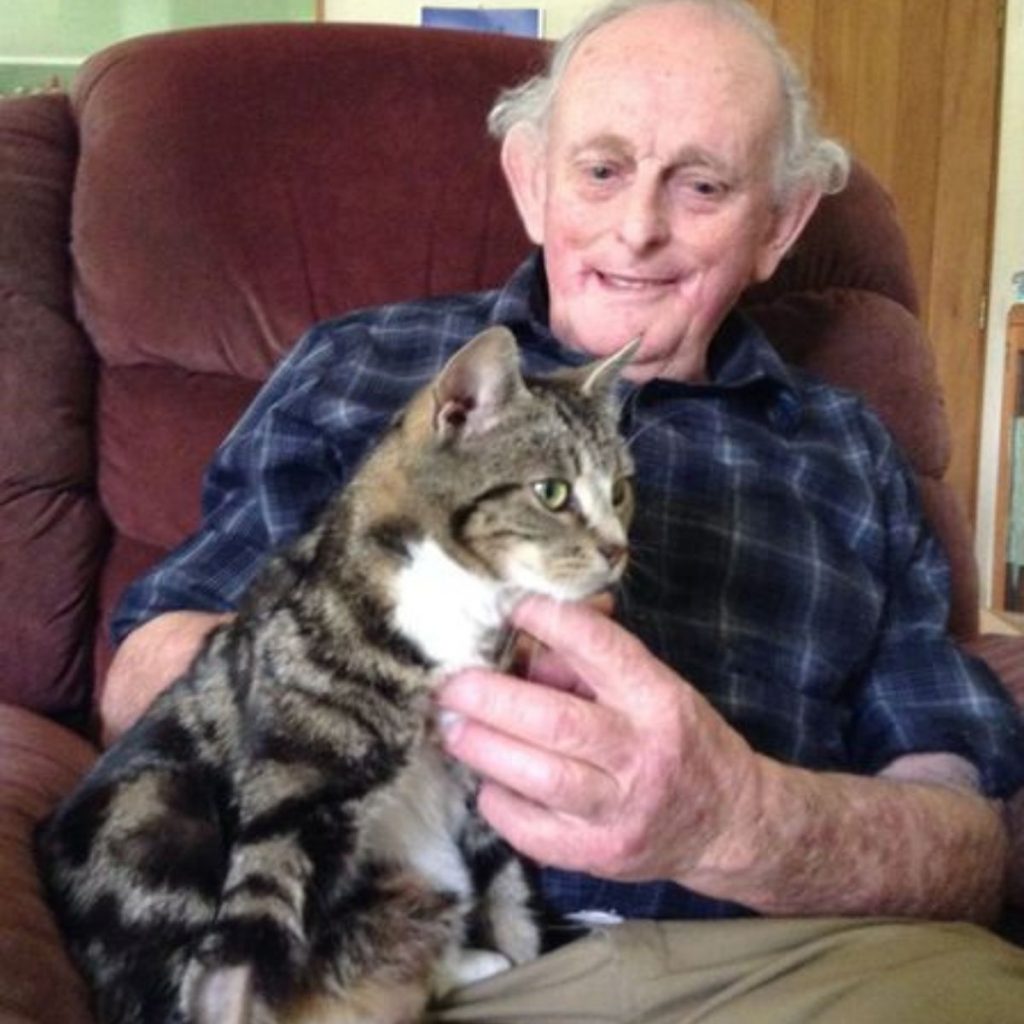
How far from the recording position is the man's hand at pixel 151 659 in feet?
3.92

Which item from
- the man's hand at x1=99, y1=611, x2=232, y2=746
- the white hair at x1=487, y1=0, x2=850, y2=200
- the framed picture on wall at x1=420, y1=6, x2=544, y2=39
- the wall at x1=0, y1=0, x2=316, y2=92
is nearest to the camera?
the man's hand at x1=99, y1=611, x2=232, y2=746

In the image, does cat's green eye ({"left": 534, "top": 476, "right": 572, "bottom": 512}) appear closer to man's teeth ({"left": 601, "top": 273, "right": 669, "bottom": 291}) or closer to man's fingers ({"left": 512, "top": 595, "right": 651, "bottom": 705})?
man's fingers ({"left": 512, "top": 595, "right": 651, "bottom": 705})

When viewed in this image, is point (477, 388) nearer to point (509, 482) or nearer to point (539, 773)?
point (509, 482)

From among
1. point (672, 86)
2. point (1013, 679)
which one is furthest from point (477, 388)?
point (1013, 679)

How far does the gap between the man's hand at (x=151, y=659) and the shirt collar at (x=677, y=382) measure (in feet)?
1.42

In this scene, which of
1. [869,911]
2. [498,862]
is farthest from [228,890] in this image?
[869,911]

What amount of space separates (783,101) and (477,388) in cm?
68

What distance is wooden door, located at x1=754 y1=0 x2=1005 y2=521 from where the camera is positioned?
136 inches

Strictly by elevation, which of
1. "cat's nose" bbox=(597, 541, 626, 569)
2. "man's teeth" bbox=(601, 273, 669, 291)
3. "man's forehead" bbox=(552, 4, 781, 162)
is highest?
"man's forehead" bbox=(552, 4, 781, 162)

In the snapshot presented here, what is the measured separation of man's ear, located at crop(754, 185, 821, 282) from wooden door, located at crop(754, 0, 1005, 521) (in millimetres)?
2051

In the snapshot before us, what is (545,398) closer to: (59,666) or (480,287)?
(480,287)

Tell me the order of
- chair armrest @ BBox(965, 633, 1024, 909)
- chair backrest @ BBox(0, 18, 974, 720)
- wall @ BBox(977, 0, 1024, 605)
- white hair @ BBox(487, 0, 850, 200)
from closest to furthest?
chair armrest @ BBox(965, 633, 1024, 909)
white hair @ BBox(487, 0, 850, 200)
chair backrest @ BBox(0, 18, 974, 720)
wall @ BBox(977, 0, 1024, 605)

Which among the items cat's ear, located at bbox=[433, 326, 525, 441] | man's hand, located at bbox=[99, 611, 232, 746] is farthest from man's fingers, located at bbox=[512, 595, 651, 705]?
man's hand, located at bbox=[99, 611, 232, 746]

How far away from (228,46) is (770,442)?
33.6 inches
